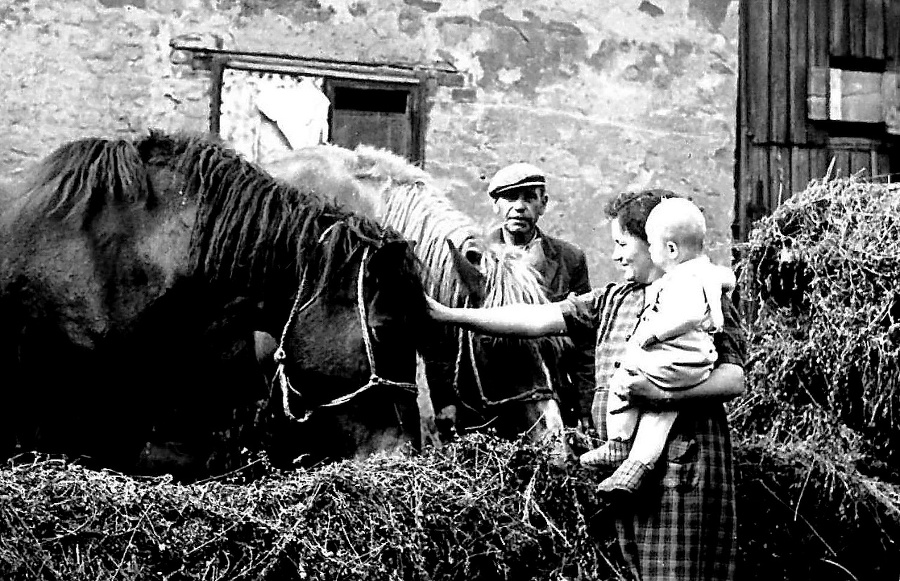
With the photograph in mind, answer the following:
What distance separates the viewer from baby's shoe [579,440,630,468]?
13.4 feet

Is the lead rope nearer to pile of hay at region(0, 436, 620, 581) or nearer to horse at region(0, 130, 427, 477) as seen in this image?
horse at region(0, 130, 427, 477)

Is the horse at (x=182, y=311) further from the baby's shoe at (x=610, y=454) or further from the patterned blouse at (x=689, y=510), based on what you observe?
the patterned blouse at (x=689, y=510)

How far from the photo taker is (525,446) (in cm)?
442

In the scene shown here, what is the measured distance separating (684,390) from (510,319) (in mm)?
1109

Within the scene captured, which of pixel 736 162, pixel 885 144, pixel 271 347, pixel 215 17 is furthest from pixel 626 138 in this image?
pixel 271 347

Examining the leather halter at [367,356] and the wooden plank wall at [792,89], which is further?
the wooden plank wall at [792,89]

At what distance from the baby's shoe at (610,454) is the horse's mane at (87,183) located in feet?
7.47

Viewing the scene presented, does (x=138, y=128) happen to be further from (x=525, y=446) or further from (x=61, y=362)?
(x=525, y=446)

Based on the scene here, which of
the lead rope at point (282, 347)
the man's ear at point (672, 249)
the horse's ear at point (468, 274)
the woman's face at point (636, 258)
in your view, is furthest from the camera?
the horse's ear at point (468, 274)

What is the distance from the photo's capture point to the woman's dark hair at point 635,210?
4203 millimetres

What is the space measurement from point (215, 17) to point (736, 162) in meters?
4.27

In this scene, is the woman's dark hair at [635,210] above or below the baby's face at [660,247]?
above

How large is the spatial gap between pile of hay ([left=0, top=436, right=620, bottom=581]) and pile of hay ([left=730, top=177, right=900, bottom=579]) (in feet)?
4.16

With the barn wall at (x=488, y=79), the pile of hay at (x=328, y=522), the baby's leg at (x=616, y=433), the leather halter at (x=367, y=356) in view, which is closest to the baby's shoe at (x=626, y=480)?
the baby's leg at (x=616, y=433)
